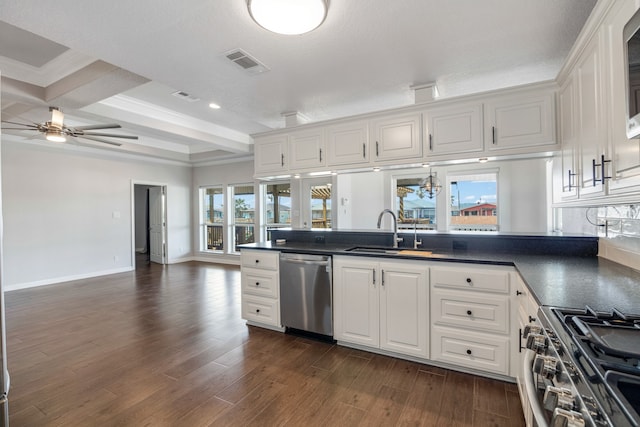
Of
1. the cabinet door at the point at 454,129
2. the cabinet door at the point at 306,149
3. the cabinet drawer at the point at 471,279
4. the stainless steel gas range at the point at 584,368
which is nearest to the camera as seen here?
the stainless steel gas range at the point at 584,368

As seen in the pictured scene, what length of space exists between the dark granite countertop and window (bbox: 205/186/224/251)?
6.11 meters

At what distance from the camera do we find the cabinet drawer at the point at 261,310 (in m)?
3.19

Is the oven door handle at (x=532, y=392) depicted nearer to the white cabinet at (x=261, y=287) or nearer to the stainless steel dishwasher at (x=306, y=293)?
the stainless steel dishwasher at (x=306, y=293)

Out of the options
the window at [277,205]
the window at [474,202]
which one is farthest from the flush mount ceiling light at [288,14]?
the window at [277,205]

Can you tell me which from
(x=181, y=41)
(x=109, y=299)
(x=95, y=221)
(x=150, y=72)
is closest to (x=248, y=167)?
(x=95, y=221)

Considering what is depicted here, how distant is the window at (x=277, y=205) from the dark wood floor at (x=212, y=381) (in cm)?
349

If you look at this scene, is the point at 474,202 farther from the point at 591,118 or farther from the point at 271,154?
the point at 591,118

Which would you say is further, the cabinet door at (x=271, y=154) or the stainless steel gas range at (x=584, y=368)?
the cabinet door at (x=271, y=154)

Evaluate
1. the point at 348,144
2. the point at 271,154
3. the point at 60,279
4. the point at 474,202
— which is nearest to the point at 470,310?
the point at 348,144

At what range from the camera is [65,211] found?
5.79 m

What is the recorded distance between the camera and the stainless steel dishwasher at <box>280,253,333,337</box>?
288 cm

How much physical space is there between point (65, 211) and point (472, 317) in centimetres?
714

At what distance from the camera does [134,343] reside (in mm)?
2977

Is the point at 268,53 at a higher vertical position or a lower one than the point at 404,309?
higher
